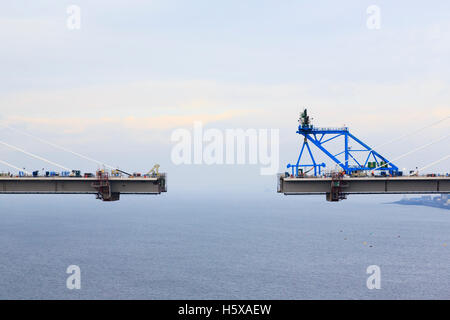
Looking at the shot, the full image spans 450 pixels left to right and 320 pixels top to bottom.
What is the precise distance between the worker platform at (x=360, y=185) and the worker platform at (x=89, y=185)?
64.0 ft

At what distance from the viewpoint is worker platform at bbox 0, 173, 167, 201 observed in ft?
239

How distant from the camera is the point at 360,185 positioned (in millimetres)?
74500

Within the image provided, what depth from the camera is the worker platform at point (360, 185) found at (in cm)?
7312

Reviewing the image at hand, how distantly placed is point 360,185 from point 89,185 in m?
41.0

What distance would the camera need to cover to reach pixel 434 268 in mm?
160500

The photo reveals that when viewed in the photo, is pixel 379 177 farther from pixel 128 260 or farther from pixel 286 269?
pixel 128 260

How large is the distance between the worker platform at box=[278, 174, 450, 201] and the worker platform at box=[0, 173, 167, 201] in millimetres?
19514

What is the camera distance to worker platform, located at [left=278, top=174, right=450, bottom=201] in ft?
240

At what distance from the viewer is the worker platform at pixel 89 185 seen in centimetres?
7294

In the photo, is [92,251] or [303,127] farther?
[92,251]
